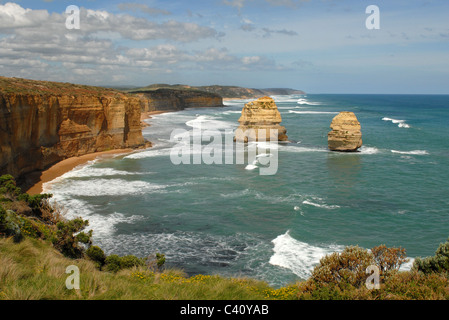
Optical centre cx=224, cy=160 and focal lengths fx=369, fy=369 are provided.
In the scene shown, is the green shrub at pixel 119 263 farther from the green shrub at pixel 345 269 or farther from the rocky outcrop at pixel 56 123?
the rocky outcrop at pixel 56 123

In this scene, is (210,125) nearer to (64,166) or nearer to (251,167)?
(251,167)

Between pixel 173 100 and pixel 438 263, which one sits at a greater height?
pixel 173 100

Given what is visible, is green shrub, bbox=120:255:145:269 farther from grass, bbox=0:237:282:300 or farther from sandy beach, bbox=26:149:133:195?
sandy beach, bbox=26:149:133:195

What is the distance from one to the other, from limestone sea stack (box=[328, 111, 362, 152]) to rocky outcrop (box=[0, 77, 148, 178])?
21439 mm

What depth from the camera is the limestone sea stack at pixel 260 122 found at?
147 feet

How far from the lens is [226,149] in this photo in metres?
41.7

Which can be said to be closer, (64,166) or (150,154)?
(64,166)

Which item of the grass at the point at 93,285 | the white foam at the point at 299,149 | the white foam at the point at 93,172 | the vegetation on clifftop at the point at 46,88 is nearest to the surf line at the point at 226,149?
the white foam at the point at 299,149

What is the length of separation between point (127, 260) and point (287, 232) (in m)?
8.40

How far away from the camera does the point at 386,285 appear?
916cm

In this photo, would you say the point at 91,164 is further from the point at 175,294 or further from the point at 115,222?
the point at 175,294

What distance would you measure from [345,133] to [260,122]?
34.5ft

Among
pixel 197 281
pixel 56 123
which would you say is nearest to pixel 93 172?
pixel 56 123
